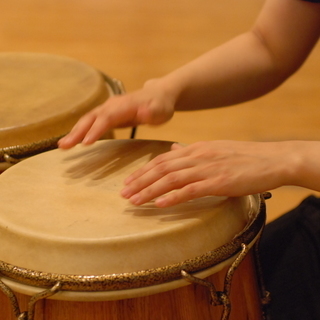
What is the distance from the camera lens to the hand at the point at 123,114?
763 mm

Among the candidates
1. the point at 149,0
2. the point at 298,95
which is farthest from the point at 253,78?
the point at 149,0

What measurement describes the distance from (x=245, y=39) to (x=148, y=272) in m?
0.60

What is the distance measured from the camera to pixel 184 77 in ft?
2.96

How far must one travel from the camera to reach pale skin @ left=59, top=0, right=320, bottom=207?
2.10 feet

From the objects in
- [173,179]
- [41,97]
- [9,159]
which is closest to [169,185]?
[173,179]

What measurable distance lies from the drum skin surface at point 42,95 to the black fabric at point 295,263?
42cm

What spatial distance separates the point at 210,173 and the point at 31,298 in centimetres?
27

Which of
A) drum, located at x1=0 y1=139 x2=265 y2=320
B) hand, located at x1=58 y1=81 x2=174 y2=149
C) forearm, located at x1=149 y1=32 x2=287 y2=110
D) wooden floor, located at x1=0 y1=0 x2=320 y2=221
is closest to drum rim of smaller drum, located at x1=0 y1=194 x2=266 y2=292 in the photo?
drum, located at x1=0 y1=139 x2=265 y2=320

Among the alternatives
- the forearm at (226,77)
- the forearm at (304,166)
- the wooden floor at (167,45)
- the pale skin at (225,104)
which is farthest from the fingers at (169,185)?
the wooden floor at (167,45)

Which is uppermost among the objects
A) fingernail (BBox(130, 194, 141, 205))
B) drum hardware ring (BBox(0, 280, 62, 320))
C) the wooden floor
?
fingernail (BBox(130, 194, 141, 205))

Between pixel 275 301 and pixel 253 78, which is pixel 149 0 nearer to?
pixel 253 78

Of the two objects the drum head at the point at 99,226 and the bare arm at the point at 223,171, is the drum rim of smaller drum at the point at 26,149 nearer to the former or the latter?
the drum head at the point at 99,226

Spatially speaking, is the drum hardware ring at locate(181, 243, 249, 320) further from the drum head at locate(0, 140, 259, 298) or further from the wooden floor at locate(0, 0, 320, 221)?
the wooden floor at locate(0, 0, 320, 221)

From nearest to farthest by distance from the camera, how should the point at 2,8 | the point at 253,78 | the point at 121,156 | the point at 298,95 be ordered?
the point at 121,156
the point at 253,78
the point at 298,95
the point at 2,8
